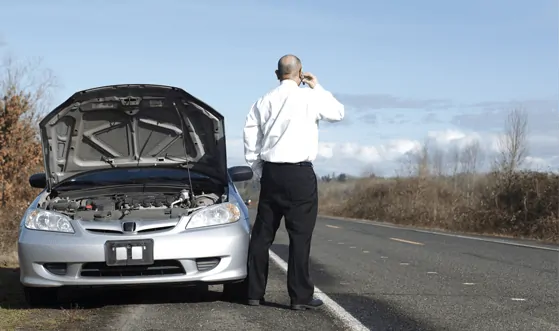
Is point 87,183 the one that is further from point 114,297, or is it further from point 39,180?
point 114,297

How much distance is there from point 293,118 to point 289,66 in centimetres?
45

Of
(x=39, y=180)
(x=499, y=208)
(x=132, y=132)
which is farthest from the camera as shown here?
(x=499, y=208)

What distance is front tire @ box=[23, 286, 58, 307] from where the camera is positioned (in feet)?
19.8

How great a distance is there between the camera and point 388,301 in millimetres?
6398

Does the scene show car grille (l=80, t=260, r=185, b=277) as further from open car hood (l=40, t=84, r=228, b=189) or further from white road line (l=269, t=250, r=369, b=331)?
open car hood (l=40, t=84, r=228, b=189)

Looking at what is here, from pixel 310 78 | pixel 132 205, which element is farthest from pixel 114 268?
pixel 310 78

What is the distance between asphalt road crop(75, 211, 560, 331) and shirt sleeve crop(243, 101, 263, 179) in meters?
1.25

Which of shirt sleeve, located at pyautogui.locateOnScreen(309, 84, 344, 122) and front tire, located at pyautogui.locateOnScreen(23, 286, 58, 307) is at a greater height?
shirt sleeve, located at pyautogui.locateOnScreen(309, 84, 344, 122)

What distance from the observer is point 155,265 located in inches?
228

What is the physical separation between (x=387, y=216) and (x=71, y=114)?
3279 cm

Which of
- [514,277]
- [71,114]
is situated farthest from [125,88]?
[514,277]

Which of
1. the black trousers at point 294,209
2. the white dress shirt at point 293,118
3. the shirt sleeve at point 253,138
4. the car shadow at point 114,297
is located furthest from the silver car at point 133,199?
the white dress shirt at point 293,118

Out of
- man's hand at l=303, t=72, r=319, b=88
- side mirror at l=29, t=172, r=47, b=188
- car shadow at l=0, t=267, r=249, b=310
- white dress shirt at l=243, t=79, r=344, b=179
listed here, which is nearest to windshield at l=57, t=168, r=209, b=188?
side mirror at l=29, t=172, r=47, b=188

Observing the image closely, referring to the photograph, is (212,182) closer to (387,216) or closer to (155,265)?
(155,265)
